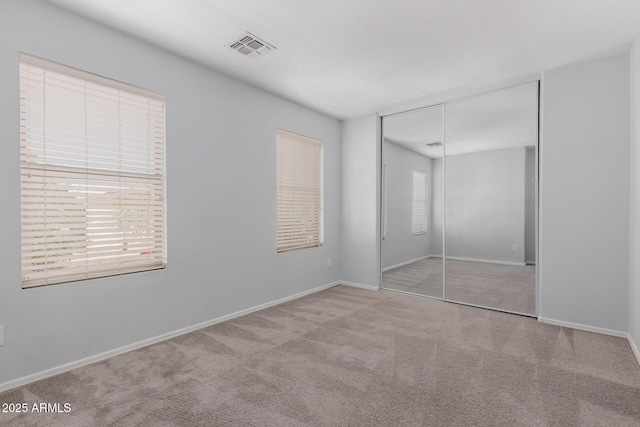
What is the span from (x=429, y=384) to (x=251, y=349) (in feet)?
4.82

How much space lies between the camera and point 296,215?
174 inches

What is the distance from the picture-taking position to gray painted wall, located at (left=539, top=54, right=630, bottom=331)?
2945 mm

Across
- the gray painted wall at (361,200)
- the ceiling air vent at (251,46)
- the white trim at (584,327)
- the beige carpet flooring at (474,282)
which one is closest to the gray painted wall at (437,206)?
the beige carpet flooring at (474,282)

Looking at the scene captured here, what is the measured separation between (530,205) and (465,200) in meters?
0.77

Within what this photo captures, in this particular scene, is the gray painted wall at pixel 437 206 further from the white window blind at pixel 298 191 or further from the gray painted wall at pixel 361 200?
the white window blind at pixel 298 191

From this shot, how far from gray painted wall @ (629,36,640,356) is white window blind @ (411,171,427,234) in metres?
2.20

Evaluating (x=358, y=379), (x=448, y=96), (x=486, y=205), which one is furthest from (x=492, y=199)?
(x=358, y=379)

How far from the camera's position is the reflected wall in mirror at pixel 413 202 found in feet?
14.5

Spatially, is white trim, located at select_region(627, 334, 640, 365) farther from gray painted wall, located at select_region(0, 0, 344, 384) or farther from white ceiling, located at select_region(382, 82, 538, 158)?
gray painted wall, located at select_region(0, 0, 344, 384)

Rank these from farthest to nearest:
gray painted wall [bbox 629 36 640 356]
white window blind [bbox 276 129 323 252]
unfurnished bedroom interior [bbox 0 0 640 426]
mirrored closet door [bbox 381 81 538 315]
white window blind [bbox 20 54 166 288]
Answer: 1. white window blind [bbox 276 129 323 252]
2. mirrored closet door [bbox 381 81 538 315]
3. gray painted wall [bbox 629 36 640 356]
4. white window blind [bbox 20 54 166 288]
5. unfurnished bedroom interior [bbox 0 0 640 426]

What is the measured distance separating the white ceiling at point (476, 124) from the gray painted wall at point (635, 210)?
0.80 metres

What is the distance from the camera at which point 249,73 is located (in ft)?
11.1

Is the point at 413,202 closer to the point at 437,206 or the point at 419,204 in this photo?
the point at 419,204

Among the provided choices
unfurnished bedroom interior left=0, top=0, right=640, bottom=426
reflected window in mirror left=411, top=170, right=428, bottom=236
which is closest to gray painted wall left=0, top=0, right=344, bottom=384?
unfurnished bedroom interior left=0, top=0, right=640, bottom=426
